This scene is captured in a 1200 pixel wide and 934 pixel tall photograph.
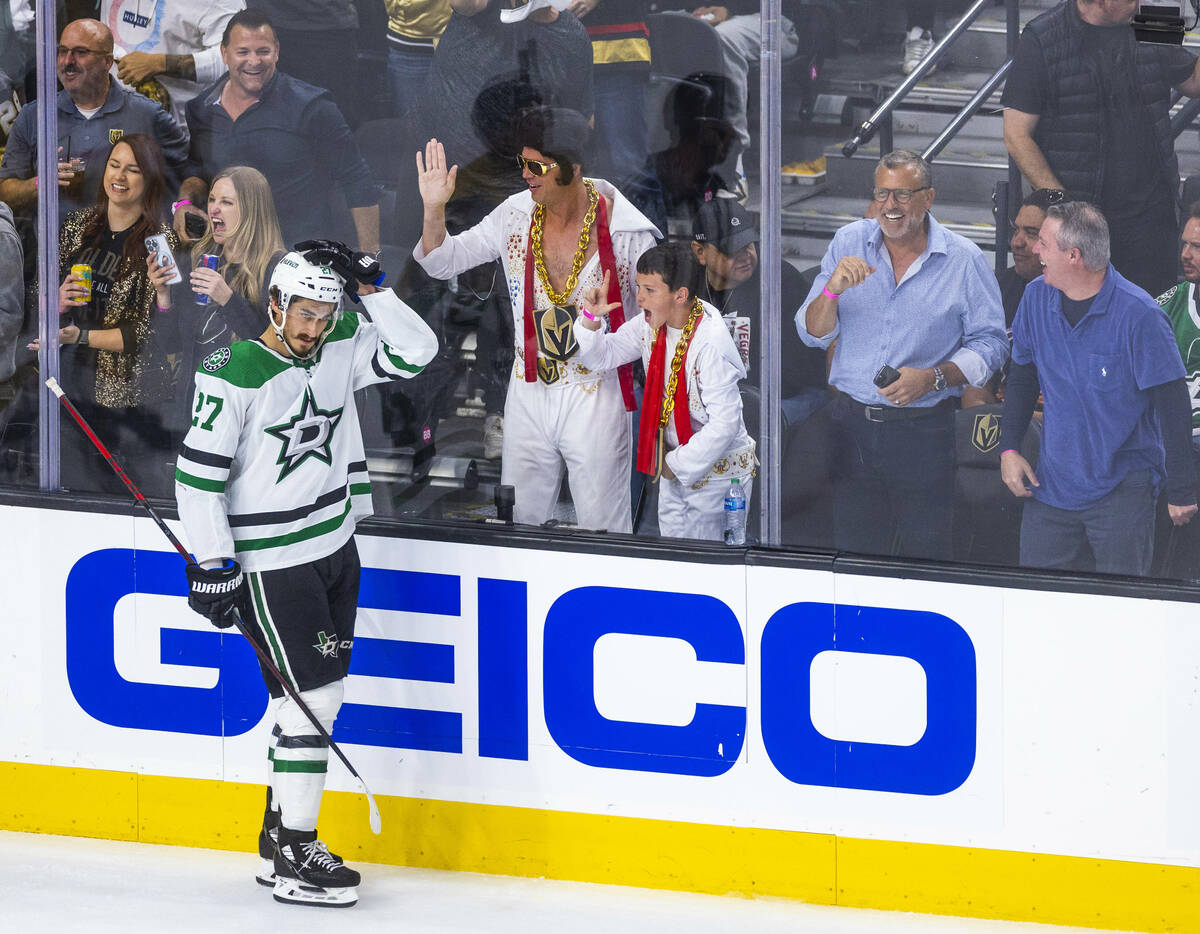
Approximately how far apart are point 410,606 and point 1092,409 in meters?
1.65

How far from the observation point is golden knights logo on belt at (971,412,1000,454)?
12.4 ft

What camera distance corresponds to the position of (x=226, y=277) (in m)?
4.26

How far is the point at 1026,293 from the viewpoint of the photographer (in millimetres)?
3717

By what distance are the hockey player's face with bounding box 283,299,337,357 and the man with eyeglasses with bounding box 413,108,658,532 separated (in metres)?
0.38

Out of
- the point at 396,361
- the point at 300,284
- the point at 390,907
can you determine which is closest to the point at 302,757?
the point at 390,907

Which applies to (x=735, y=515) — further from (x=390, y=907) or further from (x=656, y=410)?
(x=390, y=907)

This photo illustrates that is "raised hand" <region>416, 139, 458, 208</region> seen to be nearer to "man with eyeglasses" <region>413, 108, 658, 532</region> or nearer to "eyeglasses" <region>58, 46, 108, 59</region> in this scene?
"man with eyeglasses" <region>413, 108, 658, 532</region>

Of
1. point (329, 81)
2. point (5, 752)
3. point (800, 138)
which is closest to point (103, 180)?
point (329, 81)

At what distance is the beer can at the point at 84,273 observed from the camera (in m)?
4.32

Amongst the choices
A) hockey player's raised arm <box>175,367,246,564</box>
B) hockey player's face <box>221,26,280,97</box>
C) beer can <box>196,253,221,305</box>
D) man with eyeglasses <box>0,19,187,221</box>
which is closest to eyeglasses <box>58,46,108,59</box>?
man with eyeglasses <box>0,19,187,221</box>

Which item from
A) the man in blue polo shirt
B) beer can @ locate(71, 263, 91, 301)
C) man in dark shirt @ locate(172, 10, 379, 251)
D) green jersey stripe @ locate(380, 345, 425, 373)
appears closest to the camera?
the man in blue polo shirt

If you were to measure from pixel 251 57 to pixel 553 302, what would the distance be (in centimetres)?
95

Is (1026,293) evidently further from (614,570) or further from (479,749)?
(479,749)

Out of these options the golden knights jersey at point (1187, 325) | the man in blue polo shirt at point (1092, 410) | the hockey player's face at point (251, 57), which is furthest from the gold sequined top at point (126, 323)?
the golden knights jersey at point (1187, 325)
